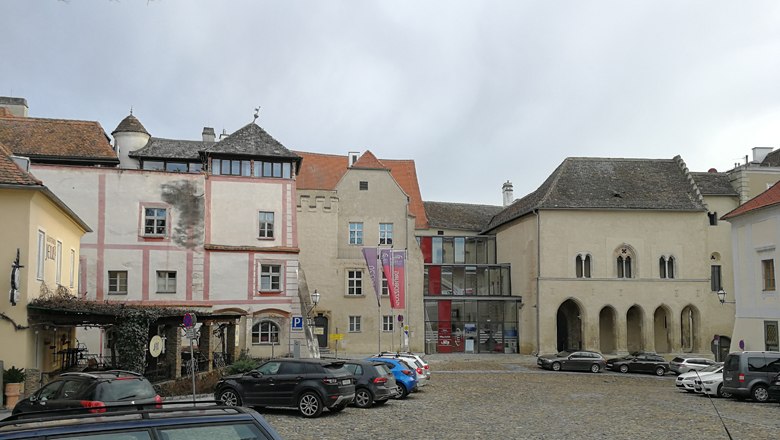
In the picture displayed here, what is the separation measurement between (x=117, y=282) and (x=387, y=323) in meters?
21.2

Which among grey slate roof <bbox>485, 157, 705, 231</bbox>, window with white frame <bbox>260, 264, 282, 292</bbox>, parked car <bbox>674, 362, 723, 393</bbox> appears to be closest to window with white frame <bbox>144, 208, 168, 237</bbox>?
window with white frame <bbox>260, 264, 282, 292</bbox>

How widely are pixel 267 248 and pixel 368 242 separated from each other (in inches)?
591

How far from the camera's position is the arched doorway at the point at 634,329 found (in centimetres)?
5408

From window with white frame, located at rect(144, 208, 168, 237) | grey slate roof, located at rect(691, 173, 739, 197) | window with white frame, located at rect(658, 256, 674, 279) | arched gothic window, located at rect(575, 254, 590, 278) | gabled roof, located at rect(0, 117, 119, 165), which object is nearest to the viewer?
window with white frame, located at rect(144, 208, 168, 237)

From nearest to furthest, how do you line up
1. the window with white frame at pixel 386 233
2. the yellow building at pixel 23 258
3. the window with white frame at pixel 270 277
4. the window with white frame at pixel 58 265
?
the yellow building at pixel 23 258 < the window with white frame at pixel 58 265 < the window with white frame at pixel 270 277 < the window with white frame at pixel 386 233

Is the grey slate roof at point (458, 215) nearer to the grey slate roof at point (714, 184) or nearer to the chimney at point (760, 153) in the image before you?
the grey slate roof at point (714, 184)

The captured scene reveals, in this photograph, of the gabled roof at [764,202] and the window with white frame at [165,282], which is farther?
the window with white frame at [165,282]

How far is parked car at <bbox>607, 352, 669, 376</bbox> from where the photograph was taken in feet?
135

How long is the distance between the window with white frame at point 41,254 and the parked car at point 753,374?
23788 millimetres

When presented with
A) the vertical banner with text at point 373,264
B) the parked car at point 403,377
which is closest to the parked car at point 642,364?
the vertical banner with text at point 373,264

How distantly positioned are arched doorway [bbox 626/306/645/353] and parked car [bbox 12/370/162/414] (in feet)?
Answer: 149

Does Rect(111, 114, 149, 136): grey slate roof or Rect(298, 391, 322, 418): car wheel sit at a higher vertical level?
Rect(111, 114, 149, 136): grey slate roof

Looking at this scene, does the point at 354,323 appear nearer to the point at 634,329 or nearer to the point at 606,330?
the point at 606,330

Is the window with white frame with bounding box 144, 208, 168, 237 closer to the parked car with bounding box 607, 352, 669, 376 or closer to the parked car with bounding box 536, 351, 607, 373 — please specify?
the parked car with bounding box 536, 351, 607, 373
